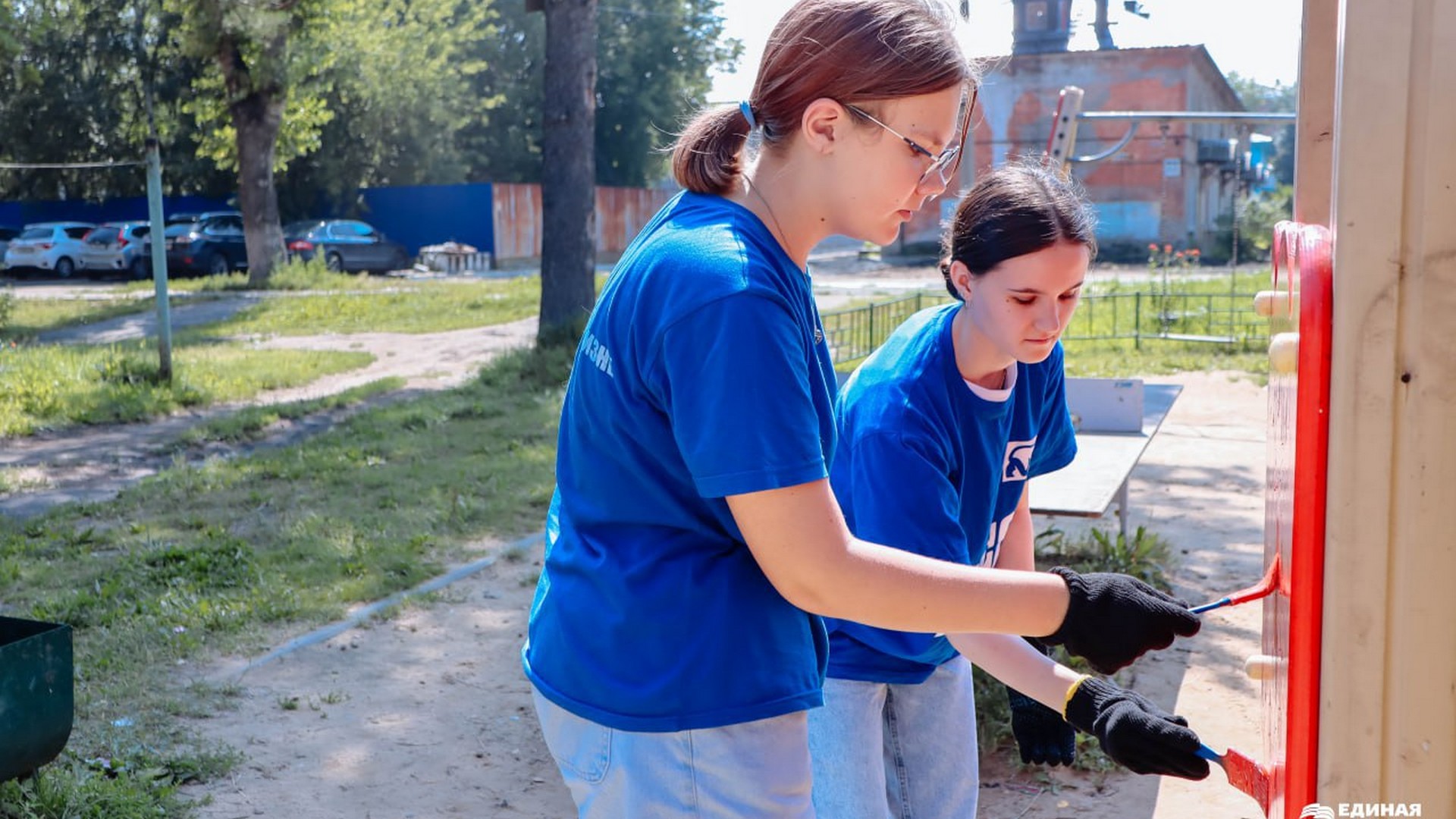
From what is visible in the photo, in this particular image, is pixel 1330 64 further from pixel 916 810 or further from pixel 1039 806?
pixel 1039 806

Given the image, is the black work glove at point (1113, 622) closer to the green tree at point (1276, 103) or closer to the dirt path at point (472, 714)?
the dirt path at point (472, 714)

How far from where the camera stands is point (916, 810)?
7.27ft

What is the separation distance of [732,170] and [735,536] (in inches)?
16.8

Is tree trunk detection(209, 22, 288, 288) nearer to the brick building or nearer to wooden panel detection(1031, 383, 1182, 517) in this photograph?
the brick building

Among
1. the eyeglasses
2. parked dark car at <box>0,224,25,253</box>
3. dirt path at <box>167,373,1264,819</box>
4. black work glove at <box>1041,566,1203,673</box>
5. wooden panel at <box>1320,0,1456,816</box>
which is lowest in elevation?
dirt path at <box>167,373,1264,819</box>

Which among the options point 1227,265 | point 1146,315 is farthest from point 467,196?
point 1146,315

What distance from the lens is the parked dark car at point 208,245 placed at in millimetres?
25953

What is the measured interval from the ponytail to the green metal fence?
10211 mm

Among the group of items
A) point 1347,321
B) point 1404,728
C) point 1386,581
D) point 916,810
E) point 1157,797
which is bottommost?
point 1157,797

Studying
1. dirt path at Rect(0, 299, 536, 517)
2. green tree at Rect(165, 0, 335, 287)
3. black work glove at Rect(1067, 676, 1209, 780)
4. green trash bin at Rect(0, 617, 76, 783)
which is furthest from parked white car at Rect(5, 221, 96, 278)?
black work glove at Rect(1067, 676, 1209, 780)

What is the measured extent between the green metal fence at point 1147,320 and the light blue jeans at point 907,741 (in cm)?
962

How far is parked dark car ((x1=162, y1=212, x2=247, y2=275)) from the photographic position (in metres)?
26.0

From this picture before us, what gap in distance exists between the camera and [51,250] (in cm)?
2758

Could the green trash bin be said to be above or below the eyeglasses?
below
